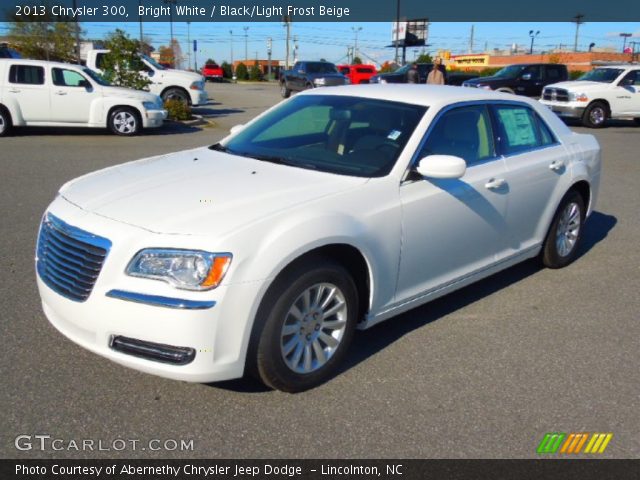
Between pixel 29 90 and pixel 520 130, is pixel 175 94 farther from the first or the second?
pixel 520 130

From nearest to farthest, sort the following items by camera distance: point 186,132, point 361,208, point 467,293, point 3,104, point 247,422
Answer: point 247,422 < point 361,208 < point 467,293 < point 3,104 < point 186,132

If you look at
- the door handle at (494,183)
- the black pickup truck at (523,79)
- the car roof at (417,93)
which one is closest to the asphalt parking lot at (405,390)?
the door handle at (494,183)

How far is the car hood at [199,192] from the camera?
326 cm

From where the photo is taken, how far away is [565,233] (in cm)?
579

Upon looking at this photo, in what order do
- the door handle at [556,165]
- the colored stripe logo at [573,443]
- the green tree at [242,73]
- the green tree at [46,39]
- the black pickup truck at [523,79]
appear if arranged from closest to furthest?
the colored stripe logo at [573,443] < the door handle at [556,165] < the black pickup truck at [523,79] < the green tree at [46,39] < the green tree at [242,73]

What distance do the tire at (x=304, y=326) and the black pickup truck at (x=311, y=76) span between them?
2397cm

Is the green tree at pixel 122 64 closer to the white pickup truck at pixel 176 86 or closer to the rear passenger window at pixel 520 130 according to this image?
the white pickup truck at pixel 176 86

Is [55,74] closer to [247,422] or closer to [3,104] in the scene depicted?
[3,104]

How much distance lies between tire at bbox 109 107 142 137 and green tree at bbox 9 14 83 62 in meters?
16.5

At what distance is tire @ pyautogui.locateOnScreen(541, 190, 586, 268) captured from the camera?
18.3 feet

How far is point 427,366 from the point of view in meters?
3.91

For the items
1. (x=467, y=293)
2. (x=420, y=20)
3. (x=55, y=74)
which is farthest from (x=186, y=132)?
(x=420, y=20)

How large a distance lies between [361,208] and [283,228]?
1.94 feet
